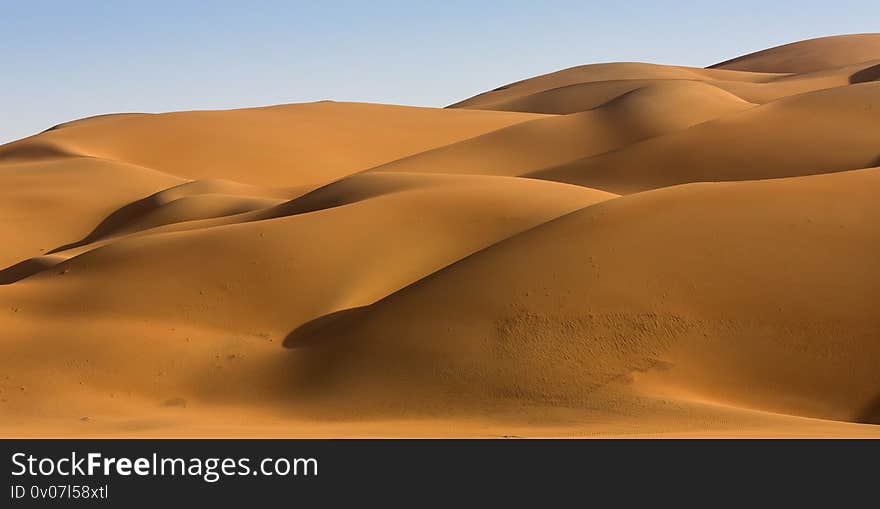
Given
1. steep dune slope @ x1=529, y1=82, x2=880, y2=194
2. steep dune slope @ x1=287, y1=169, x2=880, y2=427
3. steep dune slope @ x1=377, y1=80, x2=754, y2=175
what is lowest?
steep dune slope @ x1=287, y1=169, x2=880, y2=427

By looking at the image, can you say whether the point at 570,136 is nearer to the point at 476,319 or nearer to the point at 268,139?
the point at 268,139

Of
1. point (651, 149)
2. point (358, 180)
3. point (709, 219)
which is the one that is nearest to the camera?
point (709, 219)

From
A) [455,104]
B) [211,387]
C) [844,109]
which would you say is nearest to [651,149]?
[844,109]

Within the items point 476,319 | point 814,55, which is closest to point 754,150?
point 476,319

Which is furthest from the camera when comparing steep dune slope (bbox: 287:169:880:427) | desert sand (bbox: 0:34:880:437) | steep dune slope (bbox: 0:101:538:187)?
steep dune slope (bbox: 0:101:538:187)

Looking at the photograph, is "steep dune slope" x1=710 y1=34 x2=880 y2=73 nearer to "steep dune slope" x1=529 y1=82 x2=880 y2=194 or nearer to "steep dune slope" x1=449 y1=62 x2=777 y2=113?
"steep dune slope" x1=449 y1=62 x2=777 y2=113

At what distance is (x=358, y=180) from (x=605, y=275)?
14795 millimetres

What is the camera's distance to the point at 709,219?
18.9 m

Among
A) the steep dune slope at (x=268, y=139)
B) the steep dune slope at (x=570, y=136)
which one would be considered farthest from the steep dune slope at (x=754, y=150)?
the steep dune slope at (x=268, y=139)

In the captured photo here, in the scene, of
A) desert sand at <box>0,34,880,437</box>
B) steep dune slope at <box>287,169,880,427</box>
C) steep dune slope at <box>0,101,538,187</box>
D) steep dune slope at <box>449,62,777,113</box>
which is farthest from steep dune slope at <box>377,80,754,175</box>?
steep dune slope at <box>449,62,777,113</box>

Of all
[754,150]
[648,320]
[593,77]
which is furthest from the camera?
[593,77]

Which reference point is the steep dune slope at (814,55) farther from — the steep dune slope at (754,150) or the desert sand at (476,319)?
the desert sand at (476,319)
